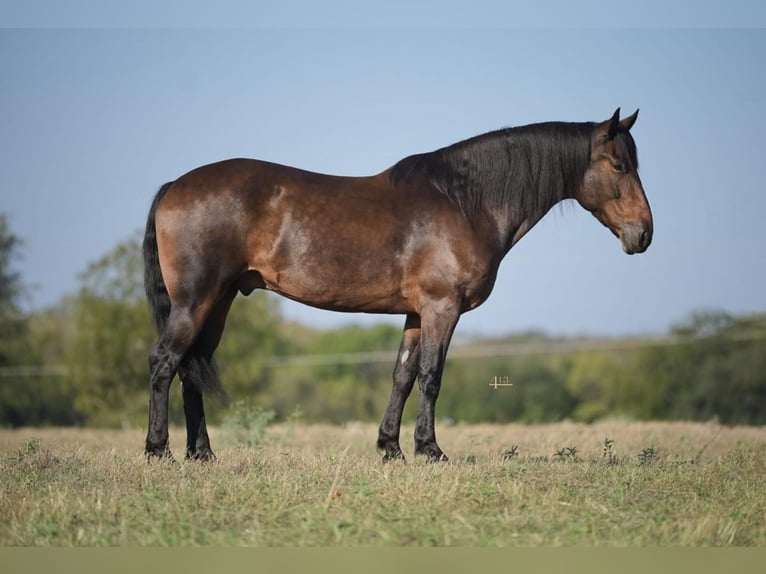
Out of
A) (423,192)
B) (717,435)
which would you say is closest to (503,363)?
(717,435)

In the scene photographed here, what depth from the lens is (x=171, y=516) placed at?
5062 mm

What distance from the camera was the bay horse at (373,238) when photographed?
748 centimetres

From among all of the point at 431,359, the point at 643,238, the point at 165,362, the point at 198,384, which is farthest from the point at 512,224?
the point at 165,362

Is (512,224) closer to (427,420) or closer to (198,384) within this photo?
(427,420)

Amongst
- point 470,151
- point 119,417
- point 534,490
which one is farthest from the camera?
point 119,417

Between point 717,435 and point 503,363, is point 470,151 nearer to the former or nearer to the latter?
point 717,435

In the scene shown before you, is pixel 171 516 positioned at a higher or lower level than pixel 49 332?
A: lower

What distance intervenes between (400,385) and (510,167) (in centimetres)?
213

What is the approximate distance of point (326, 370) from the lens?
55.7 metres

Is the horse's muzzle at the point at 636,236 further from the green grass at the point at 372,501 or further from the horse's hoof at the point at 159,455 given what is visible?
the horse's hoof at the point at 159,455

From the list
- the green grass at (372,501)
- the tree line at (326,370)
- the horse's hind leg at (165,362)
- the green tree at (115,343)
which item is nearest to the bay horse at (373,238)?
the horse's hind leg at (165,362)

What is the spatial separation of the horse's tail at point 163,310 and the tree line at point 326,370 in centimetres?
1581

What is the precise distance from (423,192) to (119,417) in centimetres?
2223

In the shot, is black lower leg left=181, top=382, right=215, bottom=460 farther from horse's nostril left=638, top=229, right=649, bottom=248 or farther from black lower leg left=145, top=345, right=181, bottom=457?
horse's nostril left=638, top=229, right=649, bottom=248
